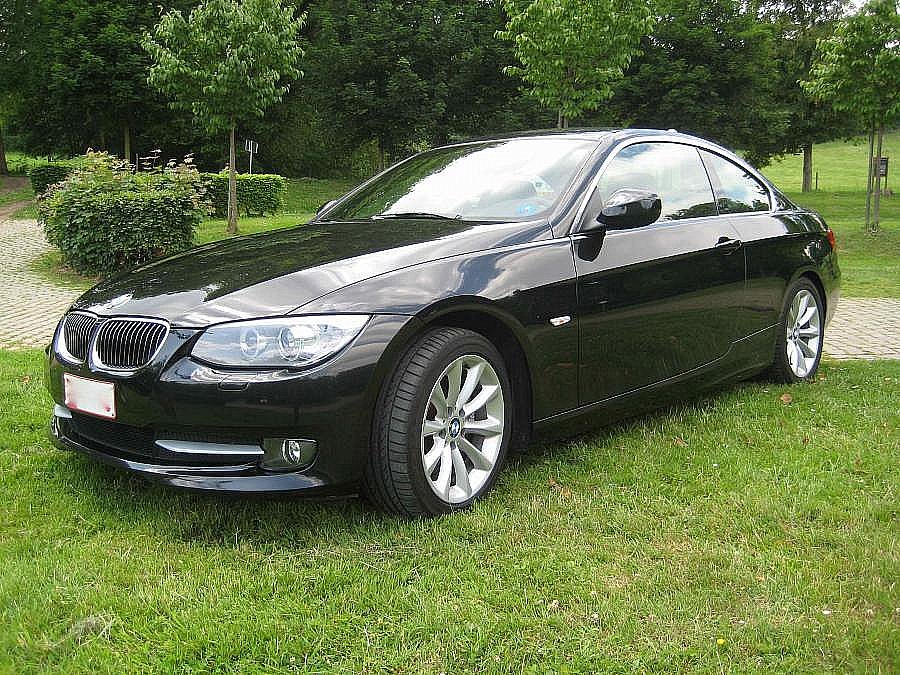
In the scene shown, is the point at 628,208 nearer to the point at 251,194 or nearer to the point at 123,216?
the point at 123,216

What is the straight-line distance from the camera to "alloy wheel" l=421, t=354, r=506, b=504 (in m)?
3.50

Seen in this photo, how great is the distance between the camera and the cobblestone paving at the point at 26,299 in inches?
314

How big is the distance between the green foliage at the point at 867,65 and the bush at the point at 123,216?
1258 centimetres

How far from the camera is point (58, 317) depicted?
907cm

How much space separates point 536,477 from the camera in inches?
161

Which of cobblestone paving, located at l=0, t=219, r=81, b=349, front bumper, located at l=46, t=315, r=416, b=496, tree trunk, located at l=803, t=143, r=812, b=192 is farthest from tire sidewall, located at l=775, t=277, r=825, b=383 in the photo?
tree trunk, located at l=803, t=143, r=812, b=192

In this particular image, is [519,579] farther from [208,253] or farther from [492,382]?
[208,253]

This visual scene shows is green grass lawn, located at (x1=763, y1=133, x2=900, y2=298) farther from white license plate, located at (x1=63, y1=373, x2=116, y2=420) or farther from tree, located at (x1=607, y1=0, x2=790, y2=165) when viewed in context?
white license plate, located at (x1=63, y1=373, x2=116, y2=420)

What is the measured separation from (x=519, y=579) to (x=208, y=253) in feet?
6.72

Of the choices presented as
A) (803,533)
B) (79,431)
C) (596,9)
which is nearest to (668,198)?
(803,533)

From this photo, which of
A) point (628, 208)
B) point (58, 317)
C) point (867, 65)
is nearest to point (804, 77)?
point (867, 65)

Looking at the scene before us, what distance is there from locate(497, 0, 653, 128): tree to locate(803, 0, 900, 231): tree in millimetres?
3681

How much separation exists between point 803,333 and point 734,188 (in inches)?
44.9

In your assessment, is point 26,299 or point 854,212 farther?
point 854,212
